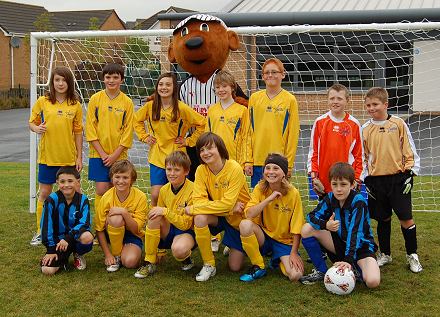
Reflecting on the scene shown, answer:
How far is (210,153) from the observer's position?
4.06 meters

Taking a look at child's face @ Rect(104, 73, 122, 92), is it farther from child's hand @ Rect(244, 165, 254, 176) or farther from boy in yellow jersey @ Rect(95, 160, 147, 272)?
child's hand @ Rect(244, 165, 254, 176)

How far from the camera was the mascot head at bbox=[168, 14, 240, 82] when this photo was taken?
488cm

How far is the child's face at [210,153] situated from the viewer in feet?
13.3

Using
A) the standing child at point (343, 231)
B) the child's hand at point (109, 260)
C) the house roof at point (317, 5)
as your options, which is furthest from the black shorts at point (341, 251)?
the house roof at point (317, 5)

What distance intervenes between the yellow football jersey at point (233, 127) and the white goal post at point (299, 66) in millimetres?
1183

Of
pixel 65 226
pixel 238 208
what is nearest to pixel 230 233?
pixel 238 208

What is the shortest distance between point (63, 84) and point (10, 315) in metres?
2.22

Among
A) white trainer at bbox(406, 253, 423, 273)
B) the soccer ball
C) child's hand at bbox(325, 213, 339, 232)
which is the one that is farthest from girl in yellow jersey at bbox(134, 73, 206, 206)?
white trainer at bbox(406, 253, 423, 273)

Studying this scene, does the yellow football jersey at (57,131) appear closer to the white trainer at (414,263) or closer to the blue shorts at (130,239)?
the blue shorts at (130,239)

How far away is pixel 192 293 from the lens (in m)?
3.80

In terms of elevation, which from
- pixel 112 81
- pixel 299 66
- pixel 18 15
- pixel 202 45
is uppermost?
pixel 18 15

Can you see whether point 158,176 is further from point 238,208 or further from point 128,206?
point 238,208

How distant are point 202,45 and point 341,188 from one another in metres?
1.85

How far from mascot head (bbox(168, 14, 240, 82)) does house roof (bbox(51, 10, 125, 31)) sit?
39.0m
